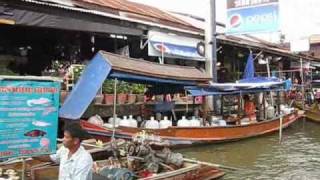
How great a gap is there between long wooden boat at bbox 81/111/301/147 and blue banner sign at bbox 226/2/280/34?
3.22 m

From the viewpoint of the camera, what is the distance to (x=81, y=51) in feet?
49.9

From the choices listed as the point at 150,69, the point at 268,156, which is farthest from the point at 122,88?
the point at 268,156

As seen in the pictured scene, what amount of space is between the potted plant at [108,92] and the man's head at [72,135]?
8727 millimetres

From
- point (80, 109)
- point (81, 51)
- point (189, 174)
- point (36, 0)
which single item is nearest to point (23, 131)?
point (80, 109)

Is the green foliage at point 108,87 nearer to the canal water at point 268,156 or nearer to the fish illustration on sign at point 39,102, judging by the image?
the canal water at point 268,156

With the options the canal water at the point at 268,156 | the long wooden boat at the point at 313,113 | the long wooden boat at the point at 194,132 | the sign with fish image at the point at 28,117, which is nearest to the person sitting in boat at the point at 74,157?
the sign with fish image at the point at 28,117

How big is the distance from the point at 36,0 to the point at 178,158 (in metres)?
5.06

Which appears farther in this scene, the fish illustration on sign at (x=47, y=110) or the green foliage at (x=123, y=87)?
the green foliage at (x=123, y=87)

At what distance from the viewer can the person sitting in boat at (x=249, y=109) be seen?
57.4ft

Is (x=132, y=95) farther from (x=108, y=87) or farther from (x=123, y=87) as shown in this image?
(x=108, y=87)

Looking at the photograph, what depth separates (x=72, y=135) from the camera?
4055 mm

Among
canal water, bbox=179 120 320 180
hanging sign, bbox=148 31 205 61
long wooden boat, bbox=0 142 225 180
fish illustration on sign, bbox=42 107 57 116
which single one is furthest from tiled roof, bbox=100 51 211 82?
hanging sign, bbox=148 31 205 61

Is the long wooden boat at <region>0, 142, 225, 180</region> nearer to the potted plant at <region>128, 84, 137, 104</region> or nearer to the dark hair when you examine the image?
the dark hair

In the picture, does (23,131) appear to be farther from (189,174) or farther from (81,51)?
(81,51)
